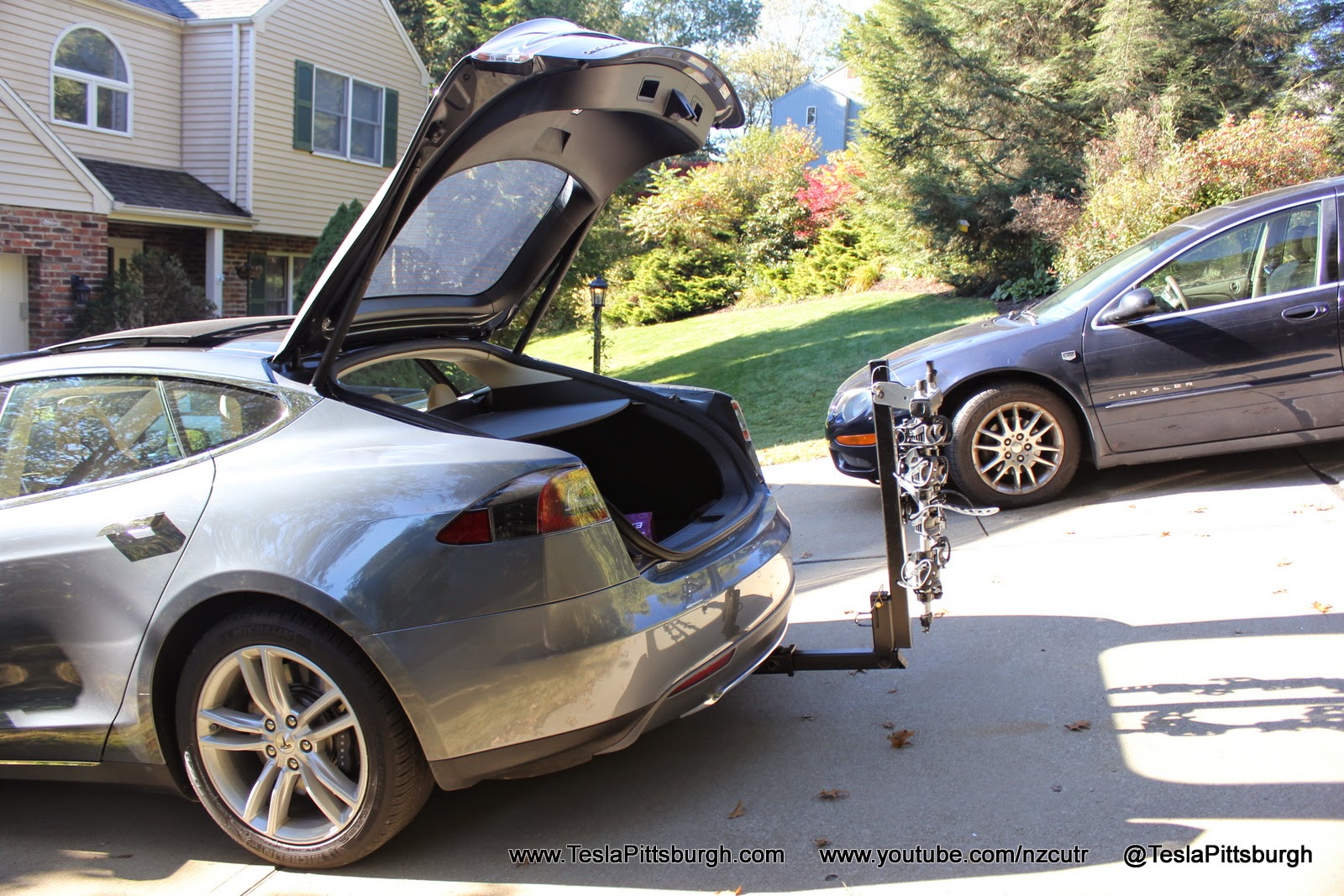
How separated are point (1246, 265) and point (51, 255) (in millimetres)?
14147

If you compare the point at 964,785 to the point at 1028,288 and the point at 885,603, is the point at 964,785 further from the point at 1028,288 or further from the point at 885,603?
the point at 1028,288

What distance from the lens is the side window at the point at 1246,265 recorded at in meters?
Answer: 6.11

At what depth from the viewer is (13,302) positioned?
14.4 metres

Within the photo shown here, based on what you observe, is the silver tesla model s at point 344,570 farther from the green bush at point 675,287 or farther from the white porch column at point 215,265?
the green bush at point 675,287

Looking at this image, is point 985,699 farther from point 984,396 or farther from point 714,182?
point 714,182

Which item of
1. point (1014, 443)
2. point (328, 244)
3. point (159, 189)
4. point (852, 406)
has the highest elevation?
point (159, 189)

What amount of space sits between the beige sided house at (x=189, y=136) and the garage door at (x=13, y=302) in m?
0.02

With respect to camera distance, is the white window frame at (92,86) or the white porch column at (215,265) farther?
the white porch column at (215,265)

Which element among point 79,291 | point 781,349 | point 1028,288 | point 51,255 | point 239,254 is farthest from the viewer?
point 239,254

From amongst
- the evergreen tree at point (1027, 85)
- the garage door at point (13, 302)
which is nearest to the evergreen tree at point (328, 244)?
the garage door at point (13, 302)

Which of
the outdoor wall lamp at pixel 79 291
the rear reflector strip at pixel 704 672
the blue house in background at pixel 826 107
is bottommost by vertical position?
the rear reflector strip at pixel 704 672

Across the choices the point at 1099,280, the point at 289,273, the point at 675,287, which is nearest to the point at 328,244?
the point at 289,273

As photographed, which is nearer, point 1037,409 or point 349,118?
point 1037,409

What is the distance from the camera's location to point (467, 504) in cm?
287
